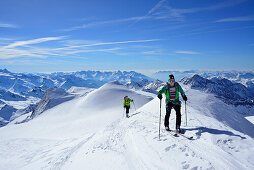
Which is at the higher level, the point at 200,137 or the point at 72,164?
the point at 200,137

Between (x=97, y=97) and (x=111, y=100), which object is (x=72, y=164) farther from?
(x=97, y=97)

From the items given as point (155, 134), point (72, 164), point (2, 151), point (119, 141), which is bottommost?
point (2, 151)

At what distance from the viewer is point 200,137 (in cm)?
828

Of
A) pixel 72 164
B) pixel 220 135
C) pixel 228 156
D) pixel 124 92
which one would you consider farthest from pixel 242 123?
pixel 124 92

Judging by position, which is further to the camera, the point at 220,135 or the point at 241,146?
the point at 220,135

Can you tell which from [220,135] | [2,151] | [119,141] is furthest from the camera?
[2,151]

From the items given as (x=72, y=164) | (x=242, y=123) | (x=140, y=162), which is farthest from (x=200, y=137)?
(x=242, y=123)

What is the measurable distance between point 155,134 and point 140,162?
8.65 feet

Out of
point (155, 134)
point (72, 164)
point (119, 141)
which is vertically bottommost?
point (72, 164)

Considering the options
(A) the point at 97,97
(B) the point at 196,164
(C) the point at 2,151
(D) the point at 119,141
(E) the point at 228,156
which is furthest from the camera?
(A) the point at 97,97

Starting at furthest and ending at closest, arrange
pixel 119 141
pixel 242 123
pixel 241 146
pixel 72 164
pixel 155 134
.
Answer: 1. pixel 242 123
2. pixel 119 141
3. pixel 155 134
4. pixel 72 164
5. pixel 241 146

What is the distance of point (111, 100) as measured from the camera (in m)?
52.9

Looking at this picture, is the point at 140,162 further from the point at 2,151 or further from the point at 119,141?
the point at 2,151

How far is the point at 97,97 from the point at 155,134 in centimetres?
4884
